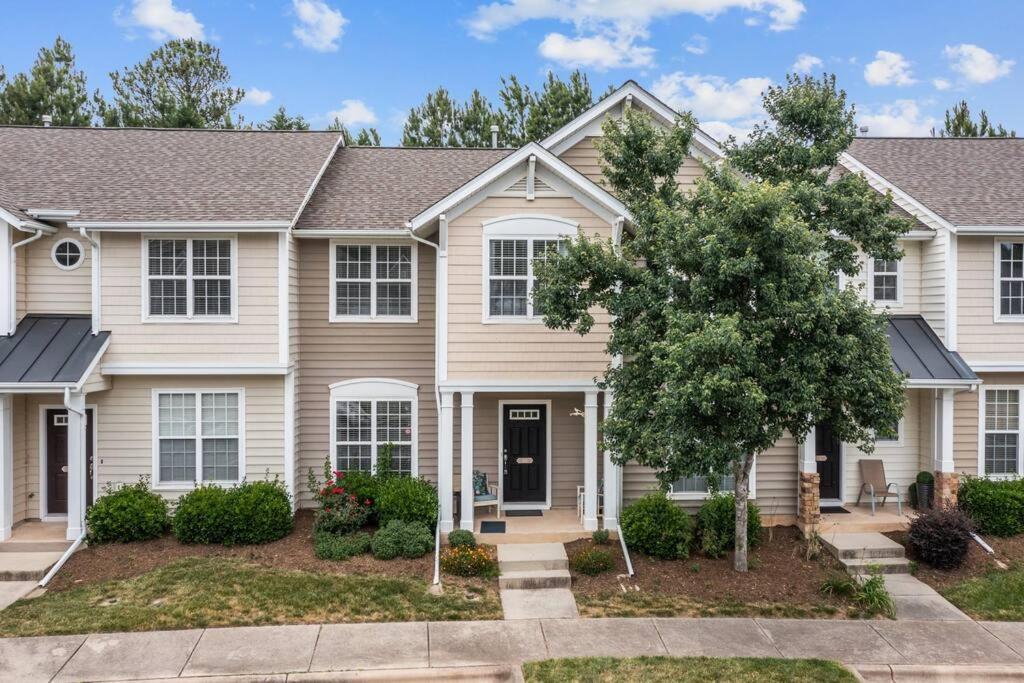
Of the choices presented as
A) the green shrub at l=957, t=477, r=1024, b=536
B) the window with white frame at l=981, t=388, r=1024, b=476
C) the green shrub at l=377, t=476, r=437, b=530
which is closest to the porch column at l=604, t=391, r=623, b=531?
the green shrub at l=377, t=476, r=437, b=530

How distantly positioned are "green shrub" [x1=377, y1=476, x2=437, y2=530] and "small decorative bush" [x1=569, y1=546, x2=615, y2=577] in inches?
106

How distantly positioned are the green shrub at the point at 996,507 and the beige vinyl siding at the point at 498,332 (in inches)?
A: 298

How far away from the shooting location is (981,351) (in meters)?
13.9

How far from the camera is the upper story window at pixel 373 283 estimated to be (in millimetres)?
14156

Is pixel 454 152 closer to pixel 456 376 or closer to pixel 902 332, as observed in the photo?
pixel 456 376

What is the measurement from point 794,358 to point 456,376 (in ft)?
19.0

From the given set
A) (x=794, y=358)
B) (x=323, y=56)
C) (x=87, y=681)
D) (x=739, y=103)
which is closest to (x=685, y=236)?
(x=794, y=358)

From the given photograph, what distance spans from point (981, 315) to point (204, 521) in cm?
1547

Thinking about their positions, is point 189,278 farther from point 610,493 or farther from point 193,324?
point 610,493

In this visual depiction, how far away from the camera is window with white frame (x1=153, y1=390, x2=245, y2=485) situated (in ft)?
43.5

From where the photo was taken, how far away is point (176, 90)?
115 feet

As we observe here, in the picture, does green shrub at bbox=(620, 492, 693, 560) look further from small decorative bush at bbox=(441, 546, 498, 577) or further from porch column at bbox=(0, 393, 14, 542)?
porch column at bbox=(0, 393, 14, 542)

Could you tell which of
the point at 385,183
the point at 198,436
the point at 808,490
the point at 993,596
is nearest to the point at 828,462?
the point at 808,490

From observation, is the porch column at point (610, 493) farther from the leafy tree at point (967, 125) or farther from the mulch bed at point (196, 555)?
the leafy tree at point (967, 125)
